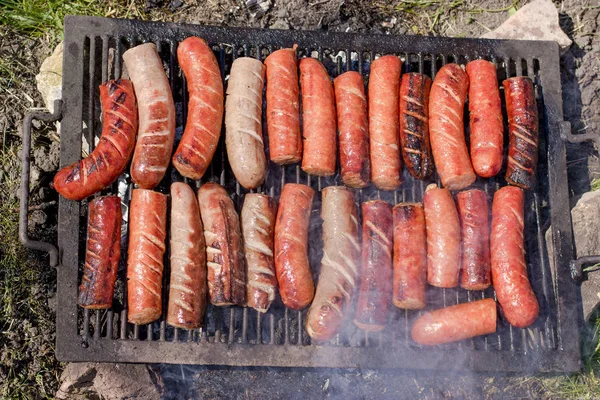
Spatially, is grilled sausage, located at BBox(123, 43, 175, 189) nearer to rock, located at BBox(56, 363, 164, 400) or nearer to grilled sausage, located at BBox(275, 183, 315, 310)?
grilled sausage, located at BBox(275, 183, 315, 310)

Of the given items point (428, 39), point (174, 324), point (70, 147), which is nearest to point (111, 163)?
point (70, 147)

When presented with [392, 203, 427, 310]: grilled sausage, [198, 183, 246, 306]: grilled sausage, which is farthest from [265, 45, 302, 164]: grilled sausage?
[392, 203, 427, 310]: grilled sausage

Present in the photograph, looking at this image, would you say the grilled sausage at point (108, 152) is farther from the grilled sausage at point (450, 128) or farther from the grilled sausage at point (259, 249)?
the grilled sausage at point (450, 128)

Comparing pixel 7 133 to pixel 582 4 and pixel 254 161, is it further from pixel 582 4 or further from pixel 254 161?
pixel 582 4

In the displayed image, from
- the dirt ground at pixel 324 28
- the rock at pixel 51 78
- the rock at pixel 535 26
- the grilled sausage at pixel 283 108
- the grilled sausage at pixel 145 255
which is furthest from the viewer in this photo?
the rock at pixel 535 26

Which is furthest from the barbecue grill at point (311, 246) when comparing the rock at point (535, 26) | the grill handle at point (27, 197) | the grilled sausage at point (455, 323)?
the rock at point (535, 26)

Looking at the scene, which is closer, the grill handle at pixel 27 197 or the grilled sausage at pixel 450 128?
the grill handle at pixel 27 197

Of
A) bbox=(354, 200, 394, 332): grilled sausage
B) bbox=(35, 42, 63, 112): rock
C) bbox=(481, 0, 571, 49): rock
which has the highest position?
bbox=(481, 0, 571, 49): rock
